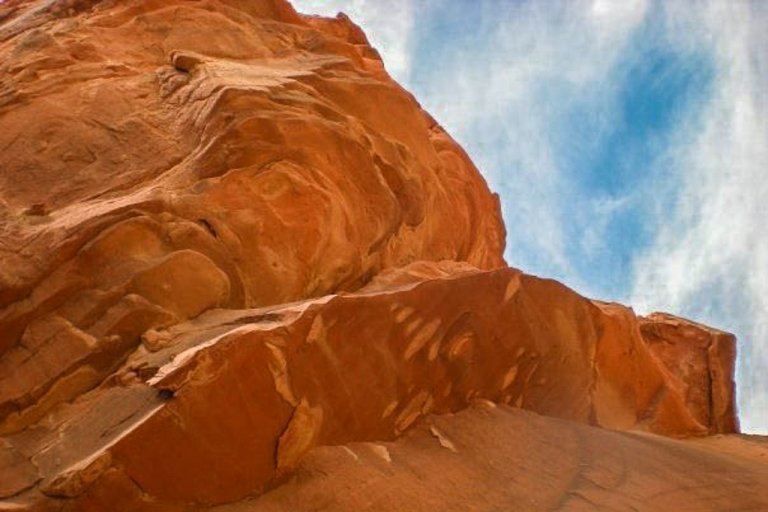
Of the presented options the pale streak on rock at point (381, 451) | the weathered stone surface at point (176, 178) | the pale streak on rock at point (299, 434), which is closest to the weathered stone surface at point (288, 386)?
the pale streak on rock at point (299, 434)

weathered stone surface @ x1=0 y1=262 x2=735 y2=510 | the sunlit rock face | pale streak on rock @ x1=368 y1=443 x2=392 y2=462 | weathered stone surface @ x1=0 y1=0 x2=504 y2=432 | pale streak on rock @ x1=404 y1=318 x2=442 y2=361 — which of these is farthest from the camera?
pale streak on rock @ x1=404 y1=318 x2=442 y2=361

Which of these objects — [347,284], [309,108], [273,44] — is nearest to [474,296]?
[347,284]

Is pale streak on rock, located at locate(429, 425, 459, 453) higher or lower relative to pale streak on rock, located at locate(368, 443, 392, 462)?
higher

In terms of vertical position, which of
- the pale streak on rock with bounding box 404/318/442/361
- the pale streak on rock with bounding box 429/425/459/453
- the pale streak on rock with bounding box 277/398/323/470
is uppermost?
the pale streak on rock with bounding box 404/318/442/361

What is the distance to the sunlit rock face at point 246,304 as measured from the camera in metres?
5.47

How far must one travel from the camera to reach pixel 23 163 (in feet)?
27.1

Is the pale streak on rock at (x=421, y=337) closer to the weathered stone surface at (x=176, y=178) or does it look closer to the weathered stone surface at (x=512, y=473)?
the weathered stone surface at (x=512, y=473)

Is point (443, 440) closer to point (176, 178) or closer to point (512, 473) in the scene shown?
point (512, 473)

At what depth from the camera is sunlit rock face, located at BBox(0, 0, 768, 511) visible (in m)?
5.47

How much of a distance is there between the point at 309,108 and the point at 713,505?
6.72m

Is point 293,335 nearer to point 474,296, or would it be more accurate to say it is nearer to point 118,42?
point 474,296

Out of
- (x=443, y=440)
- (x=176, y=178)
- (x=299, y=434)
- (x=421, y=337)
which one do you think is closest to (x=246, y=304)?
(x=176, y=178)

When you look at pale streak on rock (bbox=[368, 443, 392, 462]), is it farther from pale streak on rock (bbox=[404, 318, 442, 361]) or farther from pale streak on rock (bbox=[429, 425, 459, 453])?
pale streak on rock (bbox=[404, 318, 442, 361])

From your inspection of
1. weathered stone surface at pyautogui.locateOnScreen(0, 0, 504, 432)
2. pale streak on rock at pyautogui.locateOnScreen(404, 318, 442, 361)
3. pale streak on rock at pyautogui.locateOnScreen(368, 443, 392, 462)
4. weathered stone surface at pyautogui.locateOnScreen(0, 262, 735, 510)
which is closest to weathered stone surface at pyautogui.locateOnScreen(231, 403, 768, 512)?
pale streak on rock at pyautogui.locateOnScreen(368, 443, 392, 462)
